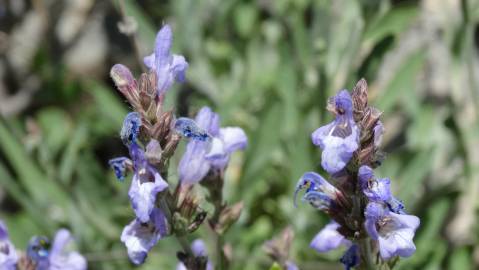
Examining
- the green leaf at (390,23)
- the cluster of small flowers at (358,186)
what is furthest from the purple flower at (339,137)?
the green leaf at (390,23)

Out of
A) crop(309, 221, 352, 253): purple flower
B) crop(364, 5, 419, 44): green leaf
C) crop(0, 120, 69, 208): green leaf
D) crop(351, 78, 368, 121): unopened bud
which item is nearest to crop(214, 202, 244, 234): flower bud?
crop(309, 221, 352, 253): purple flower

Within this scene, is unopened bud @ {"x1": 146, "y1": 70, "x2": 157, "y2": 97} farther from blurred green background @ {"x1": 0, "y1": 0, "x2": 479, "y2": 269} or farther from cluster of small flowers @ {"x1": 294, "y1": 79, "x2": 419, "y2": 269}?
blurred green background @ {"x1": 0, "y1": 0, "x2": 479, "y2": 269}

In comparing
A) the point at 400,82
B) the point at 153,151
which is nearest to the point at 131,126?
the point at 153,151

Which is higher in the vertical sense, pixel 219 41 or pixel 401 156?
pixel 219 41

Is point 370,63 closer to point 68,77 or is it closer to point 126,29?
point 126,29

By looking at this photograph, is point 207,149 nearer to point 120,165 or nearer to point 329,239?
point 120,165

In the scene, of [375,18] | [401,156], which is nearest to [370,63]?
[375,18]
